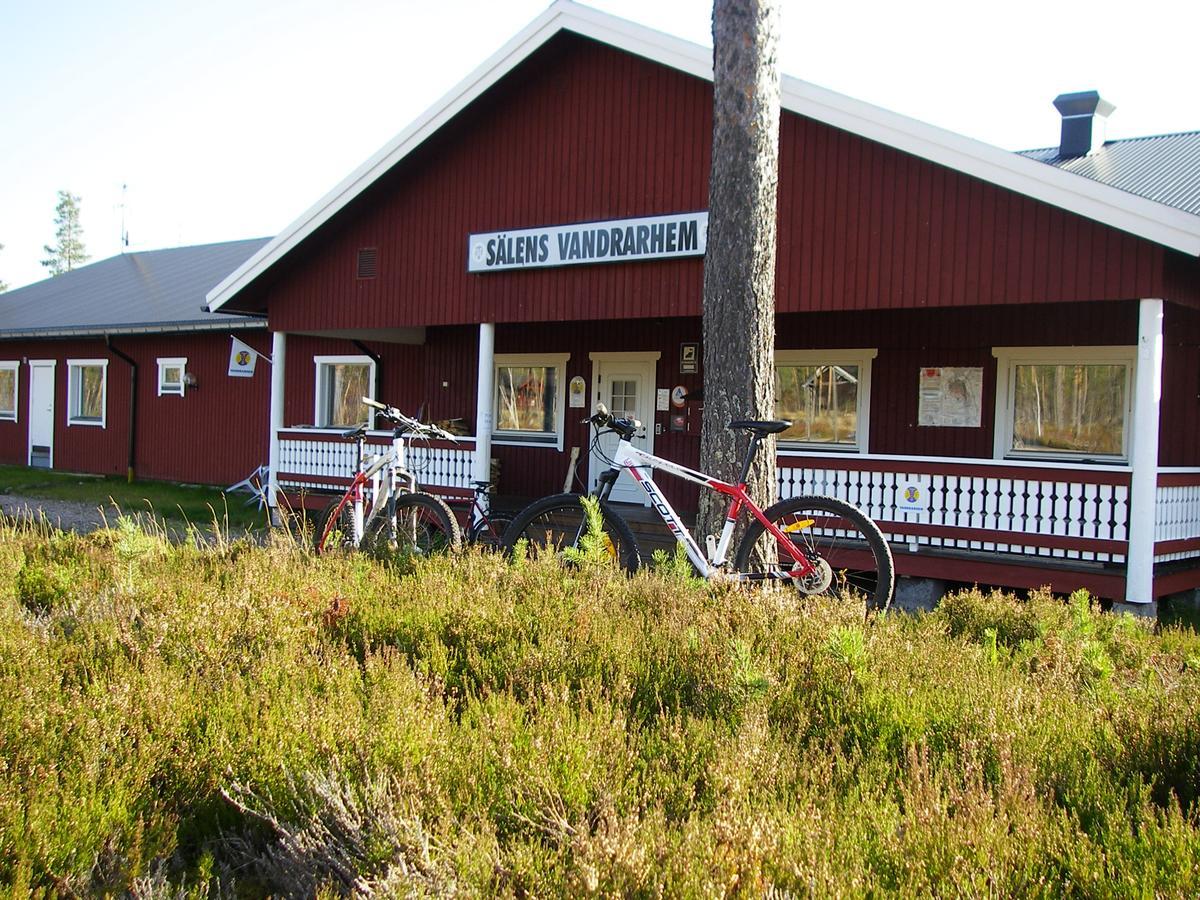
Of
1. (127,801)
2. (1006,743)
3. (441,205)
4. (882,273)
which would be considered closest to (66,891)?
(127,801)

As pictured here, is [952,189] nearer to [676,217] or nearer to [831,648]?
[676,217]

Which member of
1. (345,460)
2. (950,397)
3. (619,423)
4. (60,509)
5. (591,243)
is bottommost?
(60,509)

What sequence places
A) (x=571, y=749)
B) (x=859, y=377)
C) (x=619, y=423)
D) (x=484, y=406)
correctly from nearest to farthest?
(x=571, y=749) < (x=619, y=423) < (x=859, y=377) < (x=484, y=406)

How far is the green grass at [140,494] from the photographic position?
664 inches

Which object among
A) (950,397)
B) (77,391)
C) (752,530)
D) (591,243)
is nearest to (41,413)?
(77,391)

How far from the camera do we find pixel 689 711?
3.97 meters

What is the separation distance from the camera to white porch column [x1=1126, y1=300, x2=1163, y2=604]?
31.4 ft

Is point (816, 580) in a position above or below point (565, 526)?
below

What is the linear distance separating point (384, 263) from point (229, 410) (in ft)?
23.8

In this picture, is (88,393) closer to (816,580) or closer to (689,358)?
(689,358)

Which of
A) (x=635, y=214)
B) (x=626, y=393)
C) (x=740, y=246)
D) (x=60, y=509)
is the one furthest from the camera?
(x=60, y=509)

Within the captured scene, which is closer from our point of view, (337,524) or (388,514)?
(388,514)

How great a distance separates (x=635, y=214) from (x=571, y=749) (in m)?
10.1

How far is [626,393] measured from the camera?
16.1 metres
